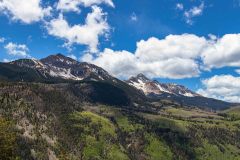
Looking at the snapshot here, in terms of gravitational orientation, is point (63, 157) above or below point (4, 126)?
below

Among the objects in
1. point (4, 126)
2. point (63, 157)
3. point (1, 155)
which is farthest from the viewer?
point (63, 157)

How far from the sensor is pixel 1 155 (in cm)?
10869

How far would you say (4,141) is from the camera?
4326 inches

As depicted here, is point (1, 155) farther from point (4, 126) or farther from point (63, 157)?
point (63, 157)

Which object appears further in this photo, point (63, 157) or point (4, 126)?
point (63, 157)

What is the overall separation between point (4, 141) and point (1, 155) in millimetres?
3877

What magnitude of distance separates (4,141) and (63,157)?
5622 centimetres

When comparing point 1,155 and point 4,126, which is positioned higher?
point 4,126

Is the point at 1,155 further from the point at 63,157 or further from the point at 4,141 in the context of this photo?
the point at 63,157

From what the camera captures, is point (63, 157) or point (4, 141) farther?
point (63, 157)

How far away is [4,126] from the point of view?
381 ft

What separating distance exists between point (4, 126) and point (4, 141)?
7359mm

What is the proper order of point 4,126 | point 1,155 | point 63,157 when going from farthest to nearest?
1. point 63,157
2. point 4,126
3. point 1,155

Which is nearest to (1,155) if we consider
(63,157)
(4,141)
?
(4,141)
